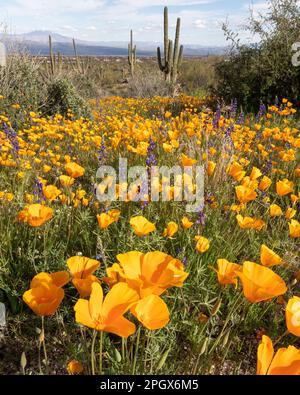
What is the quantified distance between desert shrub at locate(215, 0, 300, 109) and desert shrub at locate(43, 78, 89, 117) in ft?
12.7

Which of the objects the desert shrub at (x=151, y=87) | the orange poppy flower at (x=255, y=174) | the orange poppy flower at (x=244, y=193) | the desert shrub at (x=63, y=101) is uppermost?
the desert shrub at (x=151, y=87)

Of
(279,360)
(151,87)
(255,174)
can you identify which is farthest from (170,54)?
(279,360)

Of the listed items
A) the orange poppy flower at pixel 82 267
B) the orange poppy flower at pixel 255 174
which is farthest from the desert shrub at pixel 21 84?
the orange poppy flower at pixel 82 267

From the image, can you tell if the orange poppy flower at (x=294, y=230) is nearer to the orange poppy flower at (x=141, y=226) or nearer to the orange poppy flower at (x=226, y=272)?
the orange poppy flower at (x=226, y=272)

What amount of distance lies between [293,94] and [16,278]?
302 inches

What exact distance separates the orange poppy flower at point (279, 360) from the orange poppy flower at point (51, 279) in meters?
0.64

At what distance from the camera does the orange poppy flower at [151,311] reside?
1.02 m

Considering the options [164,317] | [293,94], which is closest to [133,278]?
[164,317]

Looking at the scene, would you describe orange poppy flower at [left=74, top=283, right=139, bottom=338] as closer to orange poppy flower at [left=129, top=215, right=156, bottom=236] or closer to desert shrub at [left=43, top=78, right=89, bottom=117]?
orange poppy flower at [left=129, top=215, right=156, bottom=236]

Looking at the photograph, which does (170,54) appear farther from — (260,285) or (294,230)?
(260,285)

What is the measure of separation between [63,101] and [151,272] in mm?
6193

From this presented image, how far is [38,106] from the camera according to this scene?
265 inches

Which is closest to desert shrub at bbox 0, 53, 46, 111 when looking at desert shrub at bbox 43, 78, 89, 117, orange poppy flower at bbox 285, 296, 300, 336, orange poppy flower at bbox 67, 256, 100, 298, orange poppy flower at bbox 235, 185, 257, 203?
desert shrub at bbox 43, 78, 89, 117

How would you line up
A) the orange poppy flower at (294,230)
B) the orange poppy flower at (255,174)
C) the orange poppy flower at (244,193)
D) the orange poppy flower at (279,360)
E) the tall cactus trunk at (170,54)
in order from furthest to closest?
the tall cactus trunk at (170,54) < the orange poppy flower at (255,174) < the orange poppy flower at (244,193) < the orange poppy flower at (294,230) < the orange poppy flower at (279,360)
